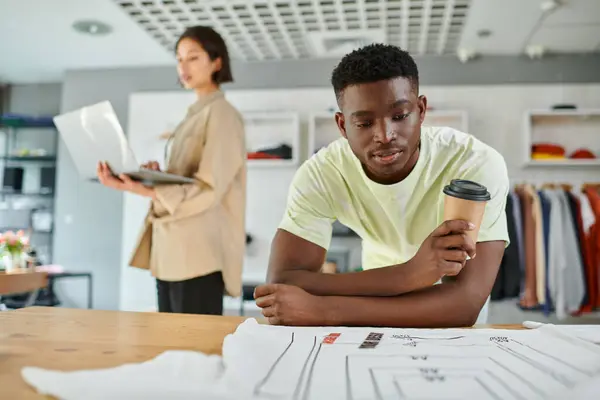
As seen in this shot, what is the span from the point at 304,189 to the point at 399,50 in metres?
0.36

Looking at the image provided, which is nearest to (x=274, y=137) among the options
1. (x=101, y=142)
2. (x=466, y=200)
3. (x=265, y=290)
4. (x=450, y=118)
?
(x=450, y=118)

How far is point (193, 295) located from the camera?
162 centimetres

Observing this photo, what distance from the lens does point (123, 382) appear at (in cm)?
46

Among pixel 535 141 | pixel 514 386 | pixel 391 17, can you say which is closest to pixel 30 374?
pixel 514 386

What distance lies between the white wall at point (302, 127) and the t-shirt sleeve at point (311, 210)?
11.0 ft

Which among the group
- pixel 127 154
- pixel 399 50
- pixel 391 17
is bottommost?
pixel 127 154

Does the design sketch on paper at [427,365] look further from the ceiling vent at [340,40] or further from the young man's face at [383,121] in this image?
the ceiling vent at [340,40]

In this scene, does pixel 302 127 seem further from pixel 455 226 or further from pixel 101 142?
pixel 455 226

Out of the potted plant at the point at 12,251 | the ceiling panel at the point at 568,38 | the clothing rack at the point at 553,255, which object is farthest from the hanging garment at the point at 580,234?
the potted plant at the point at 12,251

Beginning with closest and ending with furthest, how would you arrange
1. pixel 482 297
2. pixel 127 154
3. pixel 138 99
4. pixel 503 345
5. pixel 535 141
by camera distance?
pixel 503 345, pixel 482 297, pixel 127 154, pixel 535 141, pixel 138 99

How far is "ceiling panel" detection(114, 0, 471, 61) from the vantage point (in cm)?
374

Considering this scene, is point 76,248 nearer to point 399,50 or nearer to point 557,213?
point 557,213

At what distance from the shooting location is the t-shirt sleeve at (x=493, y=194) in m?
1.03

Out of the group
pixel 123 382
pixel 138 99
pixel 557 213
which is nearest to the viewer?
pixel 123 382
